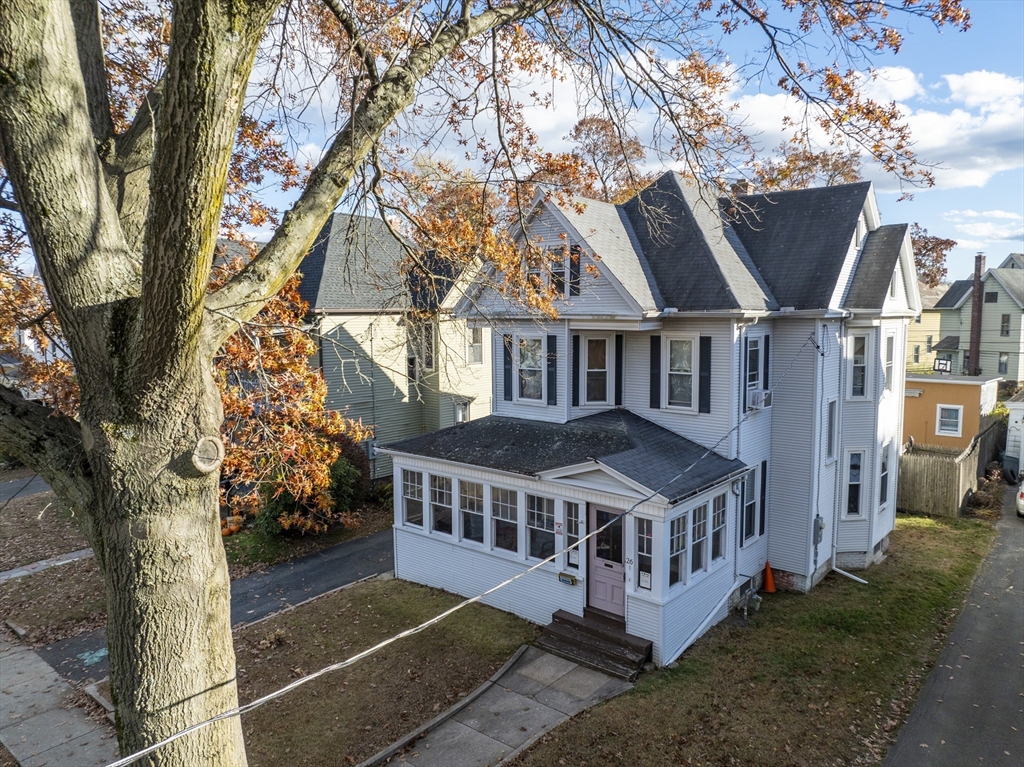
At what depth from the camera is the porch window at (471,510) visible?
571 inches

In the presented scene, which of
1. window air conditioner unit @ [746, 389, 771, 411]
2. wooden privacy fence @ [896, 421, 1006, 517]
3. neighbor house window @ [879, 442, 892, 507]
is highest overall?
window air conditioner unit @ [746, 389, 771, 411]

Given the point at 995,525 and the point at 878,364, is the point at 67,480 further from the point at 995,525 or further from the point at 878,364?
the point at 995,525

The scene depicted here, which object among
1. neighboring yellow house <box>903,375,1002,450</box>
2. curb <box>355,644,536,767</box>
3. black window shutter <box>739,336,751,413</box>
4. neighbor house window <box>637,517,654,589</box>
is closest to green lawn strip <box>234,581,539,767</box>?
curb <box>355,644,536,767</box>

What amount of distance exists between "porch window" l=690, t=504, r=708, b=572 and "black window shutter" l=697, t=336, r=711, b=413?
2.25 meters

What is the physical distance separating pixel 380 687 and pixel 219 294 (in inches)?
326

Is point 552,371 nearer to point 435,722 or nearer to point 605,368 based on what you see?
point 605,368

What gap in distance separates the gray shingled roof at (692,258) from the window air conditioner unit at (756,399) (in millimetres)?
1839

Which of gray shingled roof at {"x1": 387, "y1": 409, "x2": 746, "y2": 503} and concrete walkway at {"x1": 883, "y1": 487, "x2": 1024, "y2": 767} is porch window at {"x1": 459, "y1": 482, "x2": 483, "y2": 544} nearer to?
gray shingled roof at {"x1": 387, "y1": 409, "x2": 746, "y2": 503}

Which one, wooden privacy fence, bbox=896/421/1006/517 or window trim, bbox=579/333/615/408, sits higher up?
window trim, bbox=579/333/615/408

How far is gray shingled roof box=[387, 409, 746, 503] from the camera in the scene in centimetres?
1245

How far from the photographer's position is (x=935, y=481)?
20.8 metres

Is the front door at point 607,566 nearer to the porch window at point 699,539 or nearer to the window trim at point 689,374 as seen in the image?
the porch window at point 699,539

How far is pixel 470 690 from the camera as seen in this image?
36.2ft

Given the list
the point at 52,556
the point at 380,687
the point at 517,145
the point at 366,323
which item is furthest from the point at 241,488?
the point at 517,145
